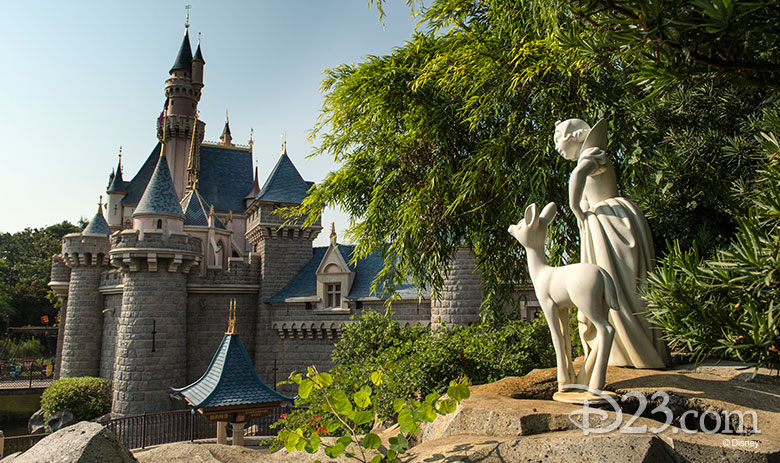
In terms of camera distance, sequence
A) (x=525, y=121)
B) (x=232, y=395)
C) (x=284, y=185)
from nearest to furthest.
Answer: (x=525, y=121) < (x=232, y=395) < (x=284, y=185)

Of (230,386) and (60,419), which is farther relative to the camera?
(60,419)

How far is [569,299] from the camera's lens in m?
3.90

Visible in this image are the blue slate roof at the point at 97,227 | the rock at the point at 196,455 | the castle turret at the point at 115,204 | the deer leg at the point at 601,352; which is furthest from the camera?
the castle turret at the point at 115,204

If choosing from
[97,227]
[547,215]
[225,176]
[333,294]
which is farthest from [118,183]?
[547,215]

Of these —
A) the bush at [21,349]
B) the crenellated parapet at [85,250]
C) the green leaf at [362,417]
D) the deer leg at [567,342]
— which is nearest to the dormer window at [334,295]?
the crenellated parapet at [85,250]

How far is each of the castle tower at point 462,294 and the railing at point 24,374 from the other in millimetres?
25637

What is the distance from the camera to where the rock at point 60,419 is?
19.9m

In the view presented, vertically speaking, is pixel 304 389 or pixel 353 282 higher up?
pixel 353 282

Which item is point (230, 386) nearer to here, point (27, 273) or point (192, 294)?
point (192, 294)

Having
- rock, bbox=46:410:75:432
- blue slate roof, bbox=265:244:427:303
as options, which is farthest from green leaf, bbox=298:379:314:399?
rock, bbox=46:410:75:432

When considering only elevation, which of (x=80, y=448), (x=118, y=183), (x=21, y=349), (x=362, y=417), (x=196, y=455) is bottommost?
(x=21, y=349)

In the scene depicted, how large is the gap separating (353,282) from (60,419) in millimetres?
11906

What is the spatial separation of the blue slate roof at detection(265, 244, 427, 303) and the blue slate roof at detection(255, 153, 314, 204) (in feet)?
8.69

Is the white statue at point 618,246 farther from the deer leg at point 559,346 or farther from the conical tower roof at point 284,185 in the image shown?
the conical tower roof at point 284,185
